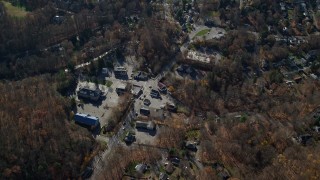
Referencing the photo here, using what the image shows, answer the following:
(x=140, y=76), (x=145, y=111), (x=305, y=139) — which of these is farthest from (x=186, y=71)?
(x=305, y=139)

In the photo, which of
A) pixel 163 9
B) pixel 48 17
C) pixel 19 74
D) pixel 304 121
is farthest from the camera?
pixel 163 9

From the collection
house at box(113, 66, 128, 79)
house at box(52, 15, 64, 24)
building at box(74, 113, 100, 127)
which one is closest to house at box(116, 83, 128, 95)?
house at box(113, 66, 128, 79)

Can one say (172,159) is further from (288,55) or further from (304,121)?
(288,55)

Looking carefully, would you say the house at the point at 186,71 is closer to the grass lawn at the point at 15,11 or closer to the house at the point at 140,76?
the house at the point at 140,76

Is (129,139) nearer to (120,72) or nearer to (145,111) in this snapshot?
(145,111)

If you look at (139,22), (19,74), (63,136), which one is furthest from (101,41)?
(63,136)

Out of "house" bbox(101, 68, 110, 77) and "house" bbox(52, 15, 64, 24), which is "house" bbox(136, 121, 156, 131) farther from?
"house" bbox(52, 15, 64, 24)
